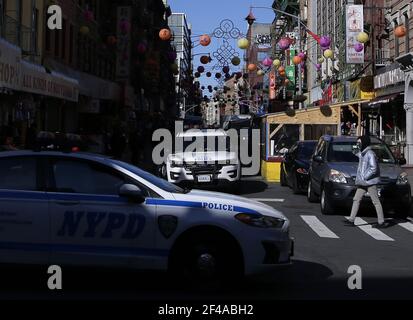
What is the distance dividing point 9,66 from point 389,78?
71.1ft

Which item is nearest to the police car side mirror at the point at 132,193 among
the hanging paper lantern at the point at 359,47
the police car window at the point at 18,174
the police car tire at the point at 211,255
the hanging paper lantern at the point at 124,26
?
the police car tire at the point at 211,255

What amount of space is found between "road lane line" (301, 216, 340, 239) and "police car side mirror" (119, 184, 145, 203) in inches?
210

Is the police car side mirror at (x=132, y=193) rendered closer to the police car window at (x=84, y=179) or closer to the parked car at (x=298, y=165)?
the police car window at (x=84, y=179)

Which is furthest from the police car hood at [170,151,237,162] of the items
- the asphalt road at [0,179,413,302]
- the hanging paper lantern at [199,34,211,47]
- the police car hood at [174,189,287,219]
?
the hanging paper lantern at [199,34,211,47]

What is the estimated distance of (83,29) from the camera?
3073 cm

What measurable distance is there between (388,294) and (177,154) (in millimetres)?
10298

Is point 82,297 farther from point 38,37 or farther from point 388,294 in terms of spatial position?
point 38,37

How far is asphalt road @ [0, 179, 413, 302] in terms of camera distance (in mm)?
6672

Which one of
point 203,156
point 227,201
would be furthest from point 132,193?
point 203,156

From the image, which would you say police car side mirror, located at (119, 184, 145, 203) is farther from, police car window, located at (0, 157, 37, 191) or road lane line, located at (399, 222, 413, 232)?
road lane line, located at (399, 222, 413, 232)

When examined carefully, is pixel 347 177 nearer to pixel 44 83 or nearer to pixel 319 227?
pixel 319 227

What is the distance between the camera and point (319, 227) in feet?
40.0
